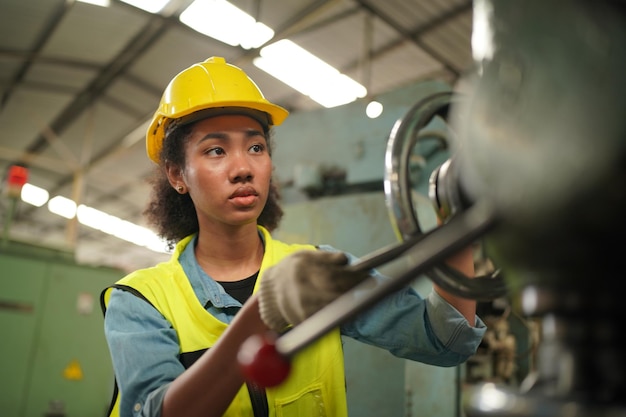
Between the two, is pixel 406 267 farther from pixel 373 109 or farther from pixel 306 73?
pixel 306 73

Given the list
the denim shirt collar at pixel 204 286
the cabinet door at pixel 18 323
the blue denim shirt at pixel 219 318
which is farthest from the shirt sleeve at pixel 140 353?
the cabinet door at pixel 18 323

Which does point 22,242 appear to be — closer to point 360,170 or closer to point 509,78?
point 360,170

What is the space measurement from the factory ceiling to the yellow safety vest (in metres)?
2.31

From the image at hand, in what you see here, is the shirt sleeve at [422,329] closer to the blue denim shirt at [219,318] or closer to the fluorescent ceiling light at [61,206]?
the blue denim shirt at [219,318]

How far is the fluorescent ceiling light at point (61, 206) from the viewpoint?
27.9ft

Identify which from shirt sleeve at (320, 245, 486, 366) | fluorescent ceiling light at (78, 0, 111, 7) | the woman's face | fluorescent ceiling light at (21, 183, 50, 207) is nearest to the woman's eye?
the woman's face

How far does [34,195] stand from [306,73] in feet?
19.1

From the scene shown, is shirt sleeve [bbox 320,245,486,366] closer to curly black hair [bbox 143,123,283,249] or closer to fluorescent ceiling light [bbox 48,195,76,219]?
curly black hair [bbox 143,123,283,249]

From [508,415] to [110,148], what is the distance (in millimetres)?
6696

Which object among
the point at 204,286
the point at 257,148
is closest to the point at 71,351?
the point at 204,286

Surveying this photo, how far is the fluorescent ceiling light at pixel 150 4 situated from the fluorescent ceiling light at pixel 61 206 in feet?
17.1

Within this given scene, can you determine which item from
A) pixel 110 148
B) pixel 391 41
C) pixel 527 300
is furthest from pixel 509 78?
pixel 110 148

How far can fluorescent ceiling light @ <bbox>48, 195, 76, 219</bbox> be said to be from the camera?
8508mm

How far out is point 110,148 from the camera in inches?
256
